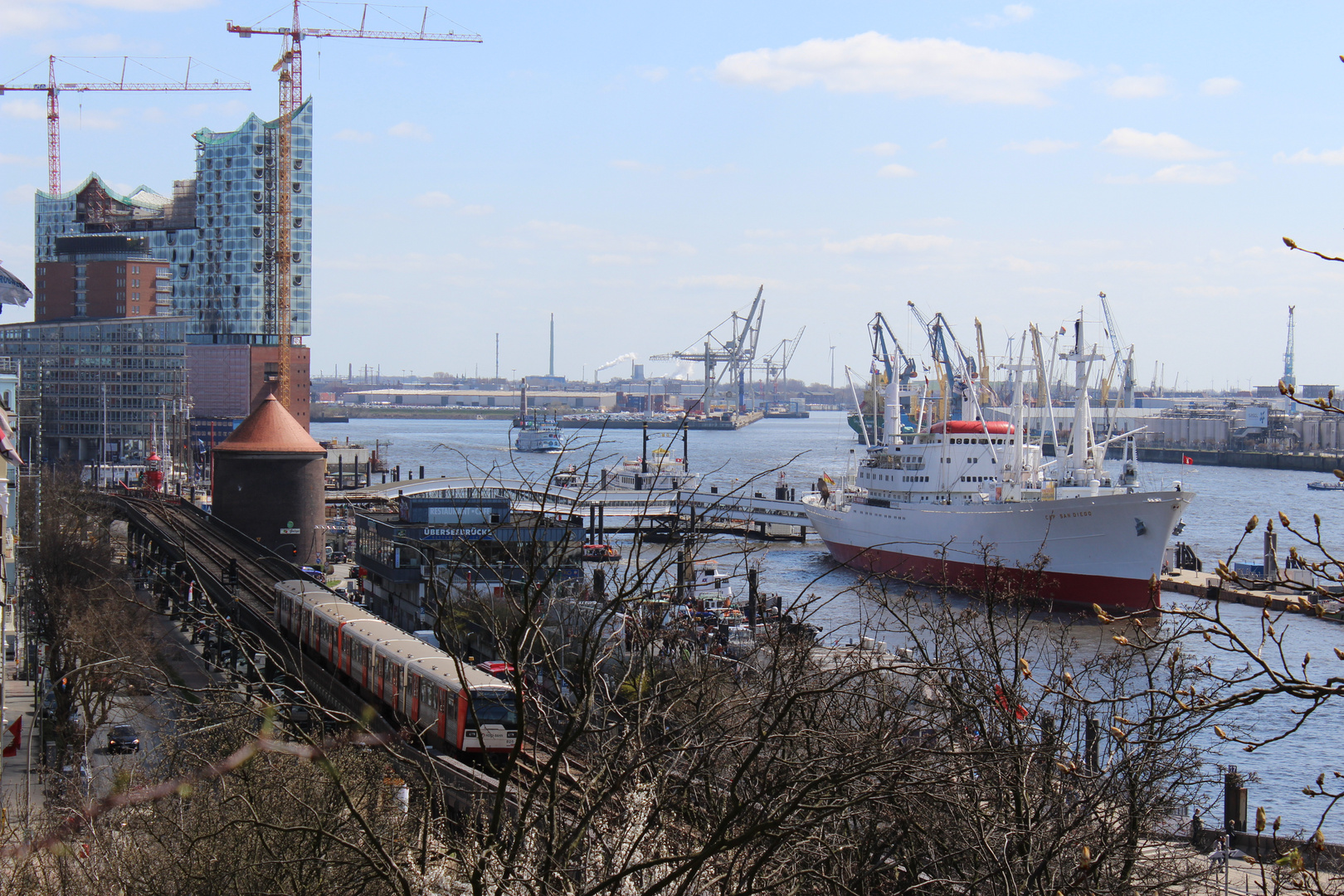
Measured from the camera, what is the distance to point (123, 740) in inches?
685

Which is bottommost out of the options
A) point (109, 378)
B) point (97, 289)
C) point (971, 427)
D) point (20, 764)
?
point (20, 764)

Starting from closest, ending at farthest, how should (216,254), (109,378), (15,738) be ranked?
1. (15,738)
2. (109,378)
3. (216,254)

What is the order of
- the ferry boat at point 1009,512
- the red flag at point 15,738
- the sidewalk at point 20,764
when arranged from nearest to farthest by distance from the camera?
the sidewalk at point 20,764 → the red flag at point 15,738 → the ferry boat at point 1009,512

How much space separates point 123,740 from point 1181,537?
4287 cm

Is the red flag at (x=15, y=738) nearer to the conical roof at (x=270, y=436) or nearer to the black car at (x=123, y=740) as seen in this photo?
the black car at (x=123, y=740)

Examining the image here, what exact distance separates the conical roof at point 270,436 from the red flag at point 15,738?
752 inches

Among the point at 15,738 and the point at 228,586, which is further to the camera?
the point at 228,586

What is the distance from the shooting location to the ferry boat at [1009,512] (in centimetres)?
3397

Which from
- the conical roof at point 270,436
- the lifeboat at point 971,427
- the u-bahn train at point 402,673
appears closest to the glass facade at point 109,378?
the conical roof at point 270,436

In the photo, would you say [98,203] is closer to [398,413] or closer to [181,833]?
[398,413]

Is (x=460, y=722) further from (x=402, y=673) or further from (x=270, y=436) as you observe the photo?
(x=270, y=436)

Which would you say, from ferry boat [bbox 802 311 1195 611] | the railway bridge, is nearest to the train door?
the railway bridge

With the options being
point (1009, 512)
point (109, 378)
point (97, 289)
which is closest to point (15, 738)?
point (1009, 512)

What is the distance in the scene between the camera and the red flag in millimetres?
16969
